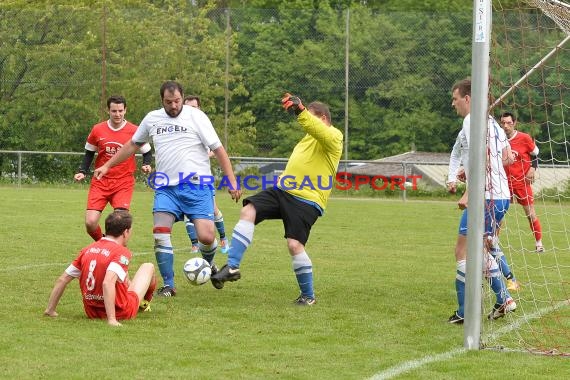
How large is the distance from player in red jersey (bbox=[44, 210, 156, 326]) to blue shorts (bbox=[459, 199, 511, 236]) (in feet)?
8.01

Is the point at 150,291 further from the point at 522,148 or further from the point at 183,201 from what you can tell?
the point at 522,148

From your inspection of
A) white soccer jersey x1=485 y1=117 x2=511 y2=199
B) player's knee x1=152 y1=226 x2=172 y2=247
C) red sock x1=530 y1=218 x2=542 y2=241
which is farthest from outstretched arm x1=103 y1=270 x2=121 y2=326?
red sock x1=530 y1=218 x2=542 y2=241

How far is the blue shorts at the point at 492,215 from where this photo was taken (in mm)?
7810

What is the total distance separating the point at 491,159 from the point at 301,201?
5.73 feet

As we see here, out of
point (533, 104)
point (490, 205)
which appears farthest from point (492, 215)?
point (533, 104)

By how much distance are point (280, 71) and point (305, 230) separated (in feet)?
76.1

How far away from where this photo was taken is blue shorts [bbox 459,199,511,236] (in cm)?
781

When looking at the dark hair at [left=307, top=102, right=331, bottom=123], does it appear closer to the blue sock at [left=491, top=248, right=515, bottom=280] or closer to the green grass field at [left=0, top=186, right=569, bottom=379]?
the green grass field at [left=0, top=186, right=569, bottom=379]

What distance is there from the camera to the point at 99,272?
744 centimetres

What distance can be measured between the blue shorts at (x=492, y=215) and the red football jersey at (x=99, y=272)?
255cm

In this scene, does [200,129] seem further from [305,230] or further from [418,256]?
[418,256]

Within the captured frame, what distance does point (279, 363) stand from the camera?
635cm

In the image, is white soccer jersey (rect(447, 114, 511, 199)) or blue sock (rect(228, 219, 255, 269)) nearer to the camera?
white soccer jersey (rect(447, 114, 511, 199))

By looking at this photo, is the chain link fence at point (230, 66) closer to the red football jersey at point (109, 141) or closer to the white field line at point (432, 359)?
the red football jersey at point (109, 141)
